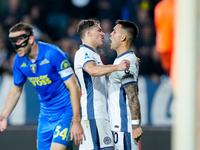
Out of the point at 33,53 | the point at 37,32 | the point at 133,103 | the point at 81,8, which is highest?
the point at 81,8

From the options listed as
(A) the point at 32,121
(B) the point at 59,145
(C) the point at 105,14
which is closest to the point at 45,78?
(B) the point at 59,145

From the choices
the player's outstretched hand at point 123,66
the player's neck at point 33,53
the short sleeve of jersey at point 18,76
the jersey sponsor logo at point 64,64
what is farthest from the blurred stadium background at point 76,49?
the player's outstretched hand at point 123,66

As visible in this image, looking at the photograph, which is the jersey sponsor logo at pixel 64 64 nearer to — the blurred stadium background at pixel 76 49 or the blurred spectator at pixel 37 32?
the blurred stadium background at pixel 76 49

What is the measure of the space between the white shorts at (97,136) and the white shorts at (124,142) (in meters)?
0.06

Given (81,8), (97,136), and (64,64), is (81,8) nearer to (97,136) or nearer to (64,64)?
(64,64)

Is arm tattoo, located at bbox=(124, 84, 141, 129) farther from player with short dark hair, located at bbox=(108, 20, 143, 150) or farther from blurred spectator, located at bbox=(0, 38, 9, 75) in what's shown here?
blurred spectator, located at bbox=(0, 38, 9, 75)

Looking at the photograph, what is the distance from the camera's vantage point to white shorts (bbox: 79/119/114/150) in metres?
3.73

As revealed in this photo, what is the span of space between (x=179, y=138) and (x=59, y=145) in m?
3.01

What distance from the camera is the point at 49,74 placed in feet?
13.3

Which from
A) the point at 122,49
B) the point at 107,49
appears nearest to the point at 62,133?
the point at 122,49

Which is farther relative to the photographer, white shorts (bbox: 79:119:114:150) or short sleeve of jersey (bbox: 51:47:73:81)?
short sleeve of jersey (bbox: 51:47:73:81)

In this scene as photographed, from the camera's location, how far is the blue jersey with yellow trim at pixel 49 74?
3986 mm

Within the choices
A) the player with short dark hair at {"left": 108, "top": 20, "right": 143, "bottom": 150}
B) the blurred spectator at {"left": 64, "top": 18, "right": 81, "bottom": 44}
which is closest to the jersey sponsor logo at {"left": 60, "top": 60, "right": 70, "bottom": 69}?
the player with short dark hair at {"left": 108, "top": 20, "right": 143, "bottom": 150}

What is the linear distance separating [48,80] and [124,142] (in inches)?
40.8
